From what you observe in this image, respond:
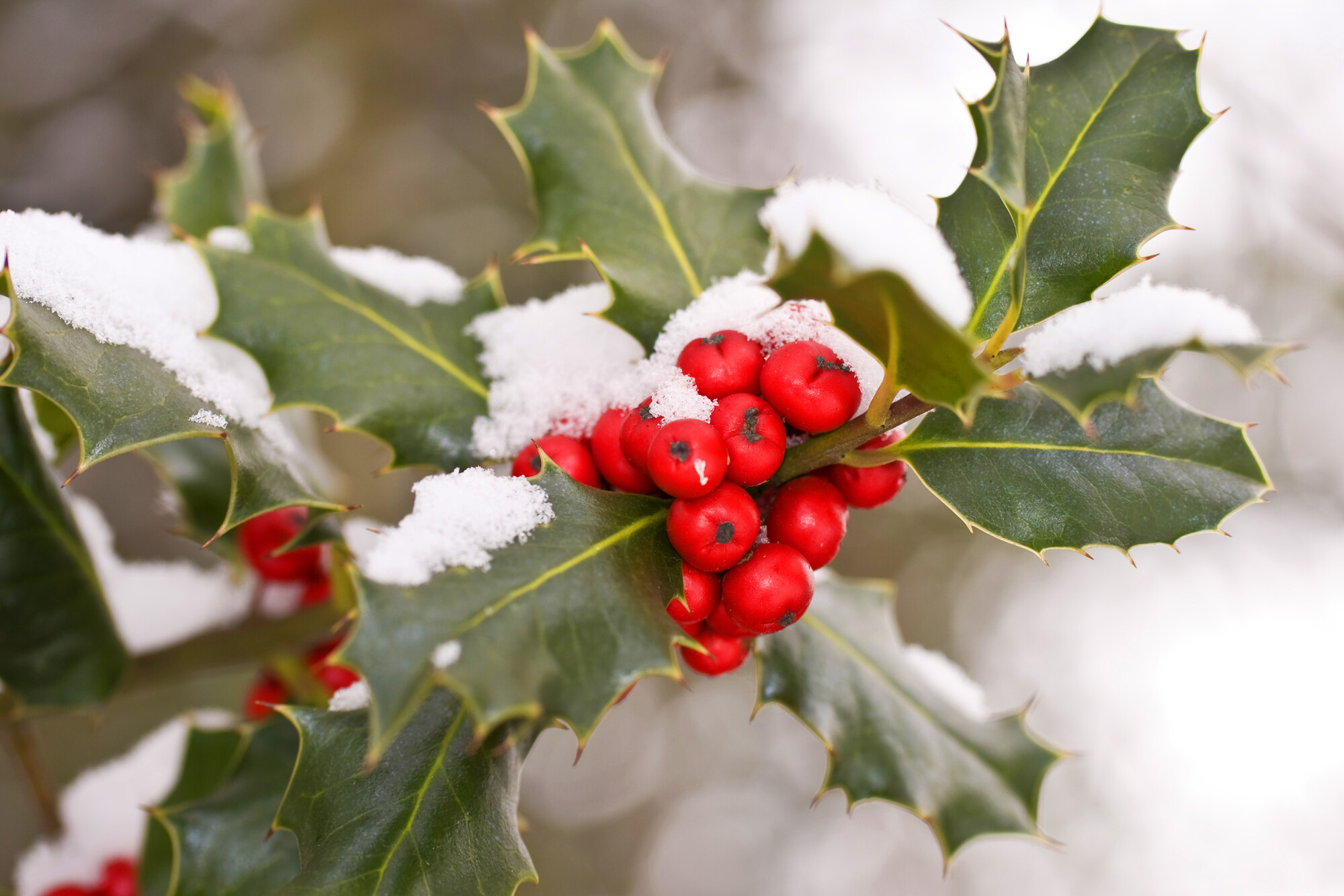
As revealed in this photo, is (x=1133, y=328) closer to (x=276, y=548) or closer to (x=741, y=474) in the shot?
(x=741, y=474)

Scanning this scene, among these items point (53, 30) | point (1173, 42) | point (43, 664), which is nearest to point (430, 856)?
point (43, 664)

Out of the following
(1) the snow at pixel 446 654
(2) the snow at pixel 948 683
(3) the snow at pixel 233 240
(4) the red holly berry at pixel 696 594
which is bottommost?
(2) the snow at pixel 948 683

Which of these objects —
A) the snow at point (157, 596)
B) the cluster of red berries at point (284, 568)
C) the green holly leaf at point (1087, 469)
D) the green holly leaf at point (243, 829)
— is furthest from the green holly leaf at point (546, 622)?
the snow at point (157, 596)

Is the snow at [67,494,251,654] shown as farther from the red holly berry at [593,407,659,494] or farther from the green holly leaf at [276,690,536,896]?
the red holly berry at [593,407,659,494]

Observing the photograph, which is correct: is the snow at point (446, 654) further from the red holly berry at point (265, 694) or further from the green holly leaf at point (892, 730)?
the red holly berry at point (265, 694)

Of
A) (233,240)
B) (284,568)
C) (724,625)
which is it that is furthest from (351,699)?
(284,568)

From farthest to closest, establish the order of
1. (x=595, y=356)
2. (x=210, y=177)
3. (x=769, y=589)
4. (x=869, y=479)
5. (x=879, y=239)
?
(x=210, y=177), (x=595, y=356), (x=869, y=479), (x=769, y=589), (x=879, y=239)
